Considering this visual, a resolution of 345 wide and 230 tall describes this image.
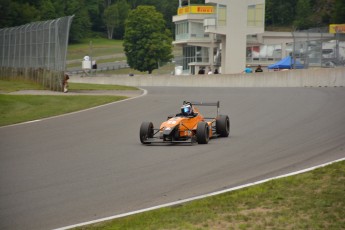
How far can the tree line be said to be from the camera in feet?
412

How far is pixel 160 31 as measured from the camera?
382ft

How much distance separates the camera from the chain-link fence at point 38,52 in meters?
39.5

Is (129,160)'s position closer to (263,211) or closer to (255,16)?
(263,211)

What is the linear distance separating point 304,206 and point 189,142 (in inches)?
306

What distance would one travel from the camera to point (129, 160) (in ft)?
49.1

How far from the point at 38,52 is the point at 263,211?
117 feet

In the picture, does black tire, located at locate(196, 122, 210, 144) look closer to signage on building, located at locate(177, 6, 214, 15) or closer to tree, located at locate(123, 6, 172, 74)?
signage on building, located at locate(177, 6, 214, 15)

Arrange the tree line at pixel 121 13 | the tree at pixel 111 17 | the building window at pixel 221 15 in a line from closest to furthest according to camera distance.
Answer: the building window at pixel 221 15, the tree line at pixel 121 13, the tree at pixel 111 17

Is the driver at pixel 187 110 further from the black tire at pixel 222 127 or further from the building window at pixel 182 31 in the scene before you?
the building window at pixel 182 31

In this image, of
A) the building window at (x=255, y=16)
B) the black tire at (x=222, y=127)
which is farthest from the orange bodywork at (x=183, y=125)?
the building window at (x=255, y=16)

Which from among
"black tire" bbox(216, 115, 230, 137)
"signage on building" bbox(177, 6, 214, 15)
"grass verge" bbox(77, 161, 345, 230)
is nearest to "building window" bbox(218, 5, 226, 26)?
"signage on building" bbox(177, 6, 214, 15)

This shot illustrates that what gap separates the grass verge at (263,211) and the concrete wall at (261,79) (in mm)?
27832

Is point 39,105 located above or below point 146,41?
above

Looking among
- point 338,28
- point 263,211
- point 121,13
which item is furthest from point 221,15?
point 121,13
